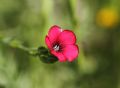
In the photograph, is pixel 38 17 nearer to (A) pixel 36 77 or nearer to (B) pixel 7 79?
(A) pixel 36 77

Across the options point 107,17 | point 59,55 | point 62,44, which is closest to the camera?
point 59,55

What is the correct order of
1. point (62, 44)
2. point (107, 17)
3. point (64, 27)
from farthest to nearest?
point (107, 17)
point (64, 27)
point (62, 44)

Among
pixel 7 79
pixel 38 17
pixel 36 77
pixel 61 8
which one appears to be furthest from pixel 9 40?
pixel 61 8

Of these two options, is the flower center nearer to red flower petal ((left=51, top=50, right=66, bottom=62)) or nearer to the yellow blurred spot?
red flower petal ((left=51, top=50, right=66, bottom=62))

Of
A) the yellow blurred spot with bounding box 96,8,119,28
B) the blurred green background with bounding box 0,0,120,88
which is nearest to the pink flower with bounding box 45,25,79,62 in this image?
the blurred green background with bounding box 0,0,120,88

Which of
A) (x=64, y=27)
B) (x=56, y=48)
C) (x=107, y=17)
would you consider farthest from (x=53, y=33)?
(x=107, y=17)

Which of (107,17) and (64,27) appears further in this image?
(107,17)

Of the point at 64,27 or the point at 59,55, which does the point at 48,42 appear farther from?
the point at 64,27
